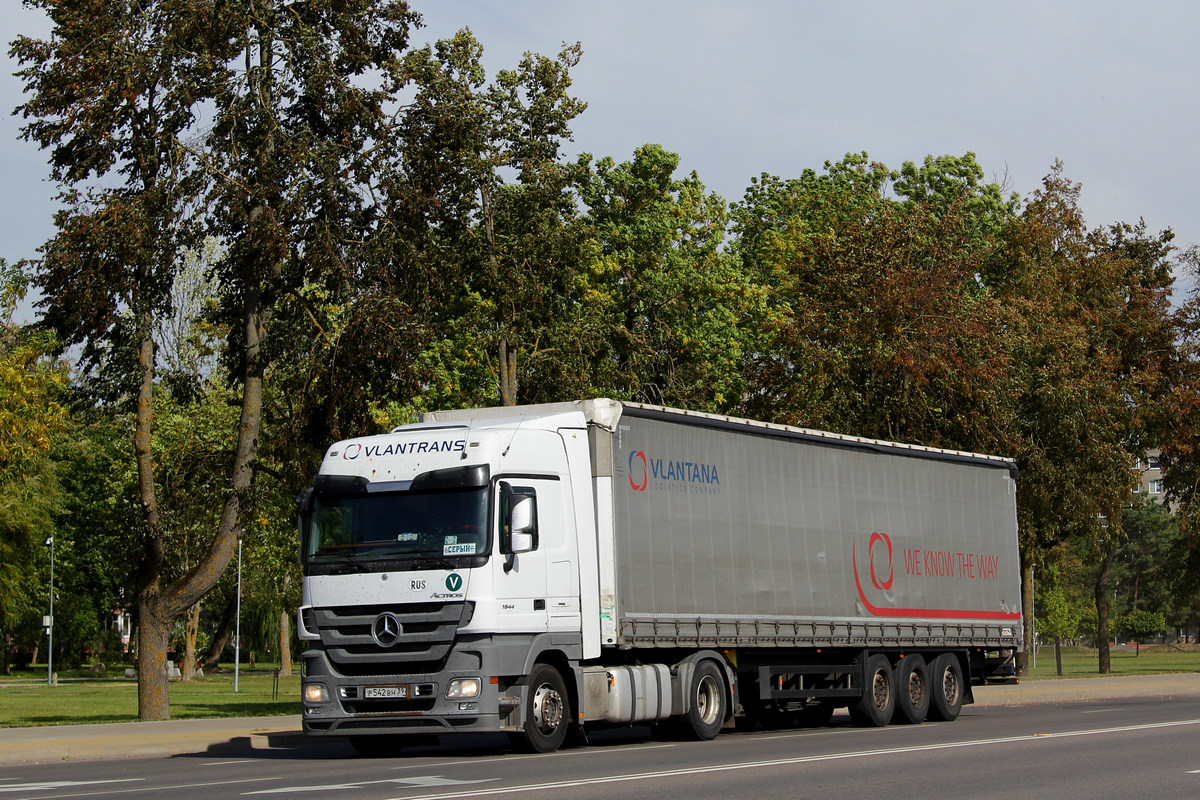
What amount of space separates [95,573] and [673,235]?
47465 millimetres

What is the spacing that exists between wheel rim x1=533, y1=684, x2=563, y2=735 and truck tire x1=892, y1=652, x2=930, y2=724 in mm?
7178

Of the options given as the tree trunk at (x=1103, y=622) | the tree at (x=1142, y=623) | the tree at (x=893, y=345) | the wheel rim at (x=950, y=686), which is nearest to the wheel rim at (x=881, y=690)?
the wheel rim at (x=950, y=686)

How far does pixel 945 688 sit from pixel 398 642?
10.5 m

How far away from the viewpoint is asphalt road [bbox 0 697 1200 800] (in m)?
11.8

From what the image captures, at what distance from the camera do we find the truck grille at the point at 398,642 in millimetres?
15602

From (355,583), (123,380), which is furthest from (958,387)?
(355,583)

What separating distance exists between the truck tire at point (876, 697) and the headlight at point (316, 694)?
8.44 meters

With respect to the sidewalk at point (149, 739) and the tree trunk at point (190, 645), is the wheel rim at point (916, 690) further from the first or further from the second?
the tree trunk at point (190, 645)

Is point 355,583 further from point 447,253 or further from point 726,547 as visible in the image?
point 447,253

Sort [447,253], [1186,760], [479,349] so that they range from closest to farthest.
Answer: [1186,760] → [447,253] → [479,349]

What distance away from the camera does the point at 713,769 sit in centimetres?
1365

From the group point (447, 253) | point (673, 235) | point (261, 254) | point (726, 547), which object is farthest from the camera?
point (673, 235)

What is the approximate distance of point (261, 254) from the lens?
24922 millimetres

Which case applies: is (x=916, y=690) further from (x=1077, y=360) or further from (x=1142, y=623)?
(x=1142, y=623)
